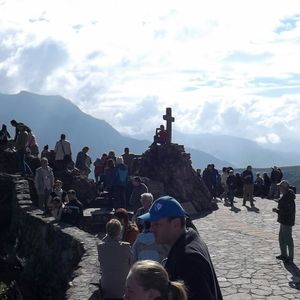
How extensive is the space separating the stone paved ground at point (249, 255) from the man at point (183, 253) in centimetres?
550

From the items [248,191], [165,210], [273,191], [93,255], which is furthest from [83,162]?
[165,210]

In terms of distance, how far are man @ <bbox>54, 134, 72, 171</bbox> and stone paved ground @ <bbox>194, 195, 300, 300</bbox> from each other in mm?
5575

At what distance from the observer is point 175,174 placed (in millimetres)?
22078

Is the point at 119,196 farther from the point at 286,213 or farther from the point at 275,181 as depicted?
the point at 275,181

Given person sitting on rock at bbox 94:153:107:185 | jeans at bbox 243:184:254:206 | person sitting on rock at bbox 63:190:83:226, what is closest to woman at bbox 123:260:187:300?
person sitting on rock at bbox 63:190:83:226

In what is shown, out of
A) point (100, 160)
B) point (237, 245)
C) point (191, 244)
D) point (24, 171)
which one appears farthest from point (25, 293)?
point (100, 160)

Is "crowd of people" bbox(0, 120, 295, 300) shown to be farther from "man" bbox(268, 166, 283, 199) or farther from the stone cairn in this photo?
"man" bbox(268, 166, 283, 199)

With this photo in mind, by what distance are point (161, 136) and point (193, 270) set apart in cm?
1905

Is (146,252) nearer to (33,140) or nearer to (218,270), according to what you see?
(218,270)

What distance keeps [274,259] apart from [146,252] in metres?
7.04

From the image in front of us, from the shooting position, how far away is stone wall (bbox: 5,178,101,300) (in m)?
8.49

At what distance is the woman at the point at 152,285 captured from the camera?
2.97 metres

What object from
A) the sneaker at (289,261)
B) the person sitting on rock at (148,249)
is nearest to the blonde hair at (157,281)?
the person sitting on rock at (148,249)

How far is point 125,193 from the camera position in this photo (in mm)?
17203
